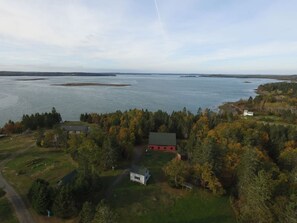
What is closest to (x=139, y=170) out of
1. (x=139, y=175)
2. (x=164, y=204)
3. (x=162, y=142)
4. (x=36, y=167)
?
(x=139, y=175)

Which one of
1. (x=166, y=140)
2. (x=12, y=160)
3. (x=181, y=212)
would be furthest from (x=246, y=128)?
(x=12, y=160)

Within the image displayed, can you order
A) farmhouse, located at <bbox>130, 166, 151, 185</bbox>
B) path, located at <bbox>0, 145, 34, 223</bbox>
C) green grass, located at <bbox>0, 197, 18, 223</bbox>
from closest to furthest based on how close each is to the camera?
green grass, located at <bbox>0, 197, 18, 223</bbox>
path, located at <bbox>0, 145, 34, 223</bbox>
farmhouse, located at <bbox>130, 166, 151, 185</bbox>

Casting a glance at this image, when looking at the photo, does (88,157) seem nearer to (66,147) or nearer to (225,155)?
(66,147)

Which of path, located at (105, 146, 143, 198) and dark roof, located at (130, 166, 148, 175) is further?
dark roof, located at (130, 166, 148, 175)

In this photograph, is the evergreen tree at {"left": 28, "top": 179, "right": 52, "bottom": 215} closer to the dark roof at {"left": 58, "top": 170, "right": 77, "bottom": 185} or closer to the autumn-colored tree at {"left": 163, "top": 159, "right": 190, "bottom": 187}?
the dark roof at {"left": 58, "top": 170, "right": 77, "bottom": 185}

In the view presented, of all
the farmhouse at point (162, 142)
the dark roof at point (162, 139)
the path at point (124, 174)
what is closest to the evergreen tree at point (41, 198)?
the path at point (124, 174)

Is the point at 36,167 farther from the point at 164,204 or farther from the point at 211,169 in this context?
the point at 211,169

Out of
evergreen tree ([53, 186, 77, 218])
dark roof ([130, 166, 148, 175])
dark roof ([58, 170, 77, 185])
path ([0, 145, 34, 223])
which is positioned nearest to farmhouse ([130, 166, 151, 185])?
dark roof ([130, 166, 148, 175])
